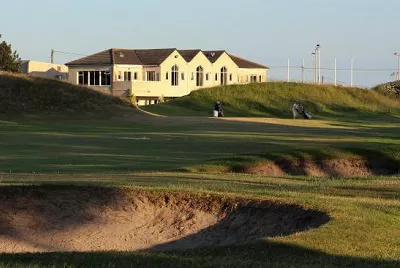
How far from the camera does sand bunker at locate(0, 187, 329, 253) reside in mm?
14359

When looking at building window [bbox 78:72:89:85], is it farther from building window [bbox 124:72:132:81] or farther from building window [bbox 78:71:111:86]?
building window [bbox 124:72:132:81]

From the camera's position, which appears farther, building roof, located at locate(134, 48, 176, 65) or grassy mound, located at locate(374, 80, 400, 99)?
building roof, located at locate(134, 48, 176, 65)

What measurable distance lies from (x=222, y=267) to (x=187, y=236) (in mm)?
5611

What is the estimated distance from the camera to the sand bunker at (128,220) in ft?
47.1

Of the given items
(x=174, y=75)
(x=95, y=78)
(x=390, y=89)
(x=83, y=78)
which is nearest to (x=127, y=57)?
(x=95, y=78)

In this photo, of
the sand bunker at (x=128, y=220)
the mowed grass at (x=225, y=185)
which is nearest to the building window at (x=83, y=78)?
the mowed grass at (x=225, y=185)

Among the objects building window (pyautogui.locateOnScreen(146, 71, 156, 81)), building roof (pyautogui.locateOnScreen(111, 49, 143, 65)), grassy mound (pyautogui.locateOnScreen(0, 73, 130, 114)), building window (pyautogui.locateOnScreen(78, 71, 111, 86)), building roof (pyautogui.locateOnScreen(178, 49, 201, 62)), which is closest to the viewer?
grassy mound (pyautogui.locateOnScreen(0, 73, 130, 114))

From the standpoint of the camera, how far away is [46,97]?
70000 mm

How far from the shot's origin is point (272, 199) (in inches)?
606

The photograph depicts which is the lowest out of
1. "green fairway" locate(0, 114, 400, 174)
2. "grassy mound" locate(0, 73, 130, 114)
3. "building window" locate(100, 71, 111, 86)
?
"green fairway" locate(0, 114, 400, 174)

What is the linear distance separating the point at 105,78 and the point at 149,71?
6716 mm

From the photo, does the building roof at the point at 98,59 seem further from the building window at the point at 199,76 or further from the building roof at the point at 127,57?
the building window at the point at 199,76

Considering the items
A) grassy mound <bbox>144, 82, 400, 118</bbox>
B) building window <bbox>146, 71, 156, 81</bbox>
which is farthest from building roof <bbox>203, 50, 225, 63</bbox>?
grassy mound <bbox>144, 82, 400, 118</bbox>

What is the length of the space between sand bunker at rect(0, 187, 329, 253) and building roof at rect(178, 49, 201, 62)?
337 ft
